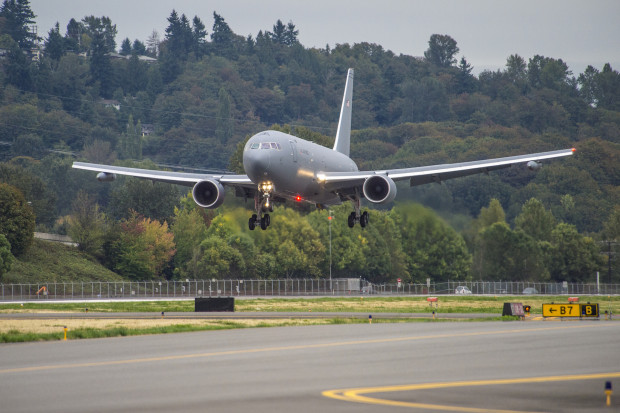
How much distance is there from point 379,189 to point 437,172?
417cm

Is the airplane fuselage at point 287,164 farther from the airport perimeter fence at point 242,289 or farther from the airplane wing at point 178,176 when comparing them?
the airport perimeter fence at point 242,289

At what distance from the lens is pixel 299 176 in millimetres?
52719

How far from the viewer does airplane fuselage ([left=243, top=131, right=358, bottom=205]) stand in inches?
1977

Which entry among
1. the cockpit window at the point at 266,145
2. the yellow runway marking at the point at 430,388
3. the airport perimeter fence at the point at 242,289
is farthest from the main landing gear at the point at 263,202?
the airport perimeter fence at the point at 242,289

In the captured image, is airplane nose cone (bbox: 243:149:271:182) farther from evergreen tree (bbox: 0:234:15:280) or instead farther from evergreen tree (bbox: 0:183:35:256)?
evergreen tree (bbox: 0:183:35:256)

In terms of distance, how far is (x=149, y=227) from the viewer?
13138cm

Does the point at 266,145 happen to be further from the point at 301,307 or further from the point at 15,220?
the point at 15,220

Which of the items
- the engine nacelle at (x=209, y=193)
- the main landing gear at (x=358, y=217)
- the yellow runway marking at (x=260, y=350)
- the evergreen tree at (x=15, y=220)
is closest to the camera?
the yellow runway marking at (x=260, y=350)

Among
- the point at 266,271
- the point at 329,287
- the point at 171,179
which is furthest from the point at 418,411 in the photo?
the point at 266,271

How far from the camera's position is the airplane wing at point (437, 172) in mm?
54628

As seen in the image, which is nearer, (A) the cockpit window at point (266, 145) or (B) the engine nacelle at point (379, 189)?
(A) the cockpit window at point (266, 145)

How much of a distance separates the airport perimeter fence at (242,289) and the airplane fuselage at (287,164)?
41493 millimetres

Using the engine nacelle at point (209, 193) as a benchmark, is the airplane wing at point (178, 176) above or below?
above

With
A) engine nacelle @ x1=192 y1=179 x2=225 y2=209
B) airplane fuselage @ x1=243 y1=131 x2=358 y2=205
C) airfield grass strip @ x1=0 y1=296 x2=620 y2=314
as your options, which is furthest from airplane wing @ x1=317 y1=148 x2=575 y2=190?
airfield grass strip @ x1=0 y1=296 x2=620 y2=314
